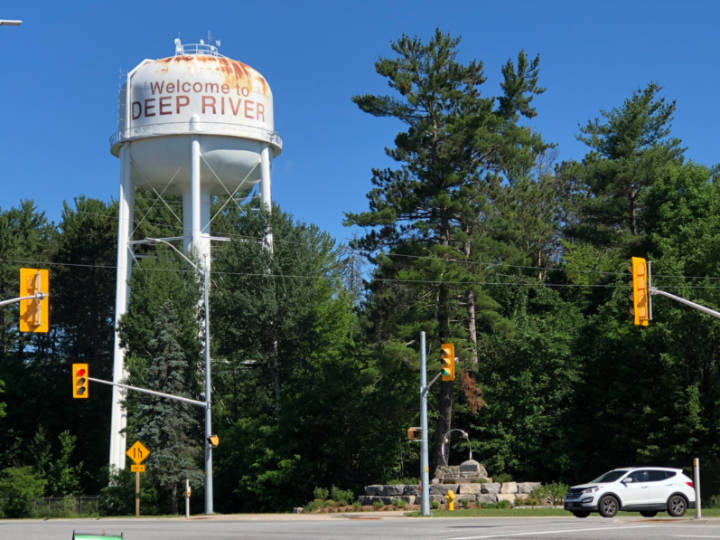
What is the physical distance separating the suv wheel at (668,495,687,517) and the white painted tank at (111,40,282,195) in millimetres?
28605

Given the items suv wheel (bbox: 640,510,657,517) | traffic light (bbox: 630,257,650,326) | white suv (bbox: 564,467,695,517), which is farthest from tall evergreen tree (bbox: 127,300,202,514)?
traffic light (bbox: 630,257,650,326)

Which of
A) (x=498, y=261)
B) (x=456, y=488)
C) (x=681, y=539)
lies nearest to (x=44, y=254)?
(x=498, y=261)

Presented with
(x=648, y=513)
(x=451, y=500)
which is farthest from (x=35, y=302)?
(x=451, y=500)

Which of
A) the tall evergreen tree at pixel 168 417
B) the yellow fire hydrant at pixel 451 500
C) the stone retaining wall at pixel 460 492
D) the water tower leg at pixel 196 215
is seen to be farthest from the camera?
the water tower leg at pixel 196 215

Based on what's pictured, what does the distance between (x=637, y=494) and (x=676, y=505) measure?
1210 mm

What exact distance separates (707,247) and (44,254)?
155 feet

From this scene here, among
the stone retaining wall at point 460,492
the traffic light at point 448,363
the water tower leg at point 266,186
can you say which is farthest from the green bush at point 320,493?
the traffic light at point 448,363

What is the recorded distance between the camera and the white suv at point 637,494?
3050 cm

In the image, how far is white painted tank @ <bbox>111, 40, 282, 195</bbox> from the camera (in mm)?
51375

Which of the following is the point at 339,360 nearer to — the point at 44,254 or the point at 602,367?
the point at 602,367

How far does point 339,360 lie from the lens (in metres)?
50.5

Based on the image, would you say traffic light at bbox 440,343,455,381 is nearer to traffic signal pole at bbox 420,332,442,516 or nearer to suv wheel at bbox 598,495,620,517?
traffic signal pole at bbox 420,332,442,516

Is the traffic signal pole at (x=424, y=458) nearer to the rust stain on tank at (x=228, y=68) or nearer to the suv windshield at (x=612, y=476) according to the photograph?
the suv windshield at (x=612, y=476)

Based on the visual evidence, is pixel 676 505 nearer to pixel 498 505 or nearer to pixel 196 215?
pixel 498 505
